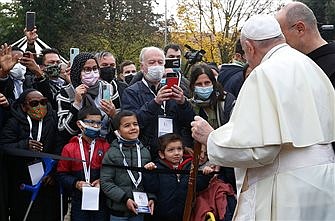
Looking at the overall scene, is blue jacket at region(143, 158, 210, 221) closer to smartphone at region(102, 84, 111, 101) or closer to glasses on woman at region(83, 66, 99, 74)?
smartphone at region(102, 84, 111, 101)

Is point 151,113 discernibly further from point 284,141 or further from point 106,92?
point 284,141

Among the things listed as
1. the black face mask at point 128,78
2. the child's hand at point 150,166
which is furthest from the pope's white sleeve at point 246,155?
the black face mask at point 128,78

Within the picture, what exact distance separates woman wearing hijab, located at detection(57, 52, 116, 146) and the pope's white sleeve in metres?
2.20

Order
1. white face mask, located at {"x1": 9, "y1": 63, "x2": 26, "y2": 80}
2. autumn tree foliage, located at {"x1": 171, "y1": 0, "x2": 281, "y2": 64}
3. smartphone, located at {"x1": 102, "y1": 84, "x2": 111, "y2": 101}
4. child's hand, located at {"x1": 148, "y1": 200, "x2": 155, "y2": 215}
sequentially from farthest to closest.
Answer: autumn tree foliage, located at {"x1": 171, "y1": 0, "x2": 281, "y2": 64}, white face mask, located at {"x1": 9, "y1": 63, "x2": 26, "y2": 80}, smartphone, located at {"x1": 102, "y1": 84, "x2": 111, "y2": 101}, child's hand, located at {"x1": 148, "y1": 200, "x2": 155, "y2": 215}

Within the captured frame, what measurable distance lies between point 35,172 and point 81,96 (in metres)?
0.90

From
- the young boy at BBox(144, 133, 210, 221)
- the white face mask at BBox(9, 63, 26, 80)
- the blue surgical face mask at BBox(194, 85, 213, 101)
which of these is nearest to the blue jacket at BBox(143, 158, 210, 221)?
the young boy at BBox(144, 133, 210, 221)

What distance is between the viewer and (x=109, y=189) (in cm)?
522

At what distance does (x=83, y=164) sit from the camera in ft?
17.7

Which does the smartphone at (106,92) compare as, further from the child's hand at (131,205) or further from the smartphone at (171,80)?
the child's hand at (131,205)

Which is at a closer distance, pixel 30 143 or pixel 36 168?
pixel 30 143

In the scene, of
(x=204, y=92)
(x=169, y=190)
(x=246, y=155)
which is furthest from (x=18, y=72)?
(x=246, y=155)

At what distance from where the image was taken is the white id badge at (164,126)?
18.1 feet

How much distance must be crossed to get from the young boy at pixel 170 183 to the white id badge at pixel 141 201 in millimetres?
102

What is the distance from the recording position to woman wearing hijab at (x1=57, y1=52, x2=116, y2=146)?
5570mm
